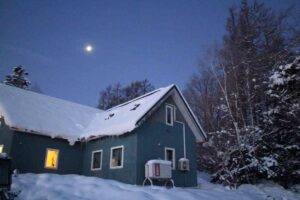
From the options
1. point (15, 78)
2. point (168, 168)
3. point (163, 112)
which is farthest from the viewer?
point (15, 78)

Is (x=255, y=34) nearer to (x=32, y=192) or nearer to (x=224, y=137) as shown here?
(x=224, y=137)

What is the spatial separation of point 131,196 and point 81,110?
13808 millimetres

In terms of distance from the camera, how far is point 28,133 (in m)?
14.6

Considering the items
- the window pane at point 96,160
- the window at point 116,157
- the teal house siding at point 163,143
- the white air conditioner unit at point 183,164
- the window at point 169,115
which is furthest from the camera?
the window at point 169,115

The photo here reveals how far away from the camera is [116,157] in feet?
46.4

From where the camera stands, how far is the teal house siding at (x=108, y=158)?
13.0m

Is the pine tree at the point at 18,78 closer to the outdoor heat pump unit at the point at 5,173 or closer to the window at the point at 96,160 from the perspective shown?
the window at the point at 96,160

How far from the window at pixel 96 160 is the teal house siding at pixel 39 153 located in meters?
1.29

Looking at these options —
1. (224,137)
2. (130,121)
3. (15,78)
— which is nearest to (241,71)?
(224,137)

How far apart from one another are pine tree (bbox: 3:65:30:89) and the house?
2062 cm

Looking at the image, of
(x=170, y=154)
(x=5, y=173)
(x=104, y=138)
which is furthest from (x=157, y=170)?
(x=5, y=173)

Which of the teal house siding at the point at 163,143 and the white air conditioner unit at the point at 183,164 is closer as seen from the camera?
the teal house siding at the point at 163,143

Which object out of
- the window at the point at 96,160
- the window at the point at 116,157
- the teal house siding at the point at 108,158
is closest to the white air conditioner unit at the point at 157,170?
the teal house siding at the point at 108,158

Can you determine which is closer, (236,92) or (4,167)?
(4,167)
